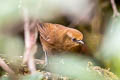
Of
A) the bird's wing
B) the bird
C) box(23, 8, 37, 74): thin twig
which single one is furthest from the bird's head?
box(23, 8, 37, 74): thin twig

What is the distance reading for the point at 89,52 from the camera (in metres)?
5.36

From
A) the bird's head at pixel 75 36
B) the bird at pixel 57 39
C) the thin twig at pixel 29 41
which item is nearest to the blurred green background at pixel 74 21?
the thin twig at pixel 29 41

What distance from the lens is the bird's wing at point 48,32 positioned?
4.23 m

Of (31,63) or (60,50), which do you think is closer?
(31,63)

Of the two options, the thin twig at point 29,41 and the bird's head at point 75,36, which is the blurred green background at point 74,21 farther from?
the bird's head at point 75,36

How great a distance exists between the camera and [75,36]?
3934 millimetres

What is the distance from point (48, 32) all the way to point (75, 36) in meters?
0.48

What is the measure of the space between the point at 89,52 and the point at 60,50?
1.30 meters

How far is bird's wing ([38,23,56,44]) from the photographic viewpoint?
4.23 metres

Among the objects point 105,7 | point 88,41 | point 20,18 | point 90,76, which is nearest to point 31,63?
point 90,76

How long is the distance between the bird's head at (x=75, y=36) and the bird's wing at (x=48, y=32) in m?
0.25

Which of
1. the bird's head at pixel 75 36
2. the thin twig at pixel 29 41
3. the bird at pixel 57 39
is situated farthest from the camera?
the bird at pixel 57 39

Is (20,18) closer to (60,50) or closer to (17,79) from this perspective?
(60,50)

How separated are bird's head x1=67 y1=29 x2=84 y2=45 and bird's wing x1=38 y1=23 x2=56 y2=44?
252 millimetres
